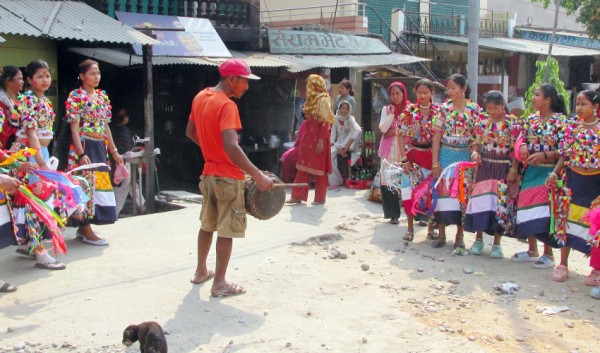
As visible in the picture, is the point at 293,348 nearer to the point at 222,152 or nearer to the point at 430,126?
the point at 222,152

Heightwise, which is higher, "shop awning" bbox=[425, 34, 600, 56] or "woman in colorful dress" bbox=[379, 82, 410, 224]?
"shop awning" bbox=[425, 34, 600, 56]

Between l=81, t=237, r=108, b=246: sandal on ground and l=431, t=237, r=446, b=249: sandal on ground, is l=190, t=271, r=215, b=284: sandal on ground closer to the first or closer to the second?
l=81, t=237, r=108, b=246: sandal on ground

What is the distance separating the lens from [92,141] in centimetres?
632

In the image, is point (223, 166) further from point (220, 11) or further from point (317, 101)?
point (220, 11)

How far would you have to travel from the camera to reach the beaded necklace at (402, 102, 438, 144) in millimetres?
6840

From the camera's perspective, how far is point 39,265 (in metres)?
5.72

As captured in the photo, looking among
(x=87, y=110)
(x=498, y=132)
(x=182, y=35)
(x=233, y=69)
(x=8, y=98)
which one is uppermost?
(x=182, y=35)

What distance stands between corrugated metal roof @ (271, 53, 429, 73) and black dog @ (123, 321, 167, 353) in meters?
8.90

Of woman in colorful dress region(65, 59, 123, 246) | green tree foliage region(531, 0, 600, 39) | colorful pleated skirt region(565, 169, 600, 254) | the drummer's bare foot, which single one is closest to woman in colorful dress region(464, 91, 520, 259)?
colorful pleated skirt region(565, 169, 600, 254)

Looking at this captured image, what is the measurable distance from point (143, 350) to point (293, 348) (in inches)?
38.5

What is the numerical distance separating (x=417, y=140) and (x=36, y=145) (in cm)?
361

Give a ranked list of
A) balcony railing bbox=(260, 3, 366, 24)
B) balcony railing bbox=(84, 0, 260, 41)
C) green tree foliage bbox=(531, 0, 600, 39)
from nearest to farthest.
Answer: balcony railing bbox=(84, 0, 260, 41)
green tree foliage bbox=(531, 0, 600, 39)
balcony railing bbox=(260, 3, 366, 24)

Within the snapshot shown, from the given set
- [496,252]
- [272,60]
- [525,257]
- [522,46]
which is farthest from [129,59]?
[522,46]

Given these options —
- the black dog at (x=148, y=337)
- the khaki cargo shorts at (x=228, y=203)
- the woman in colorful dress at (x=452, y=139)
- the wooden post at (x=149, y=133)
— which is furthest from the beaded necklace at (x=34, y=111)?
the woman in colorful dress at (x=452, y=139)
